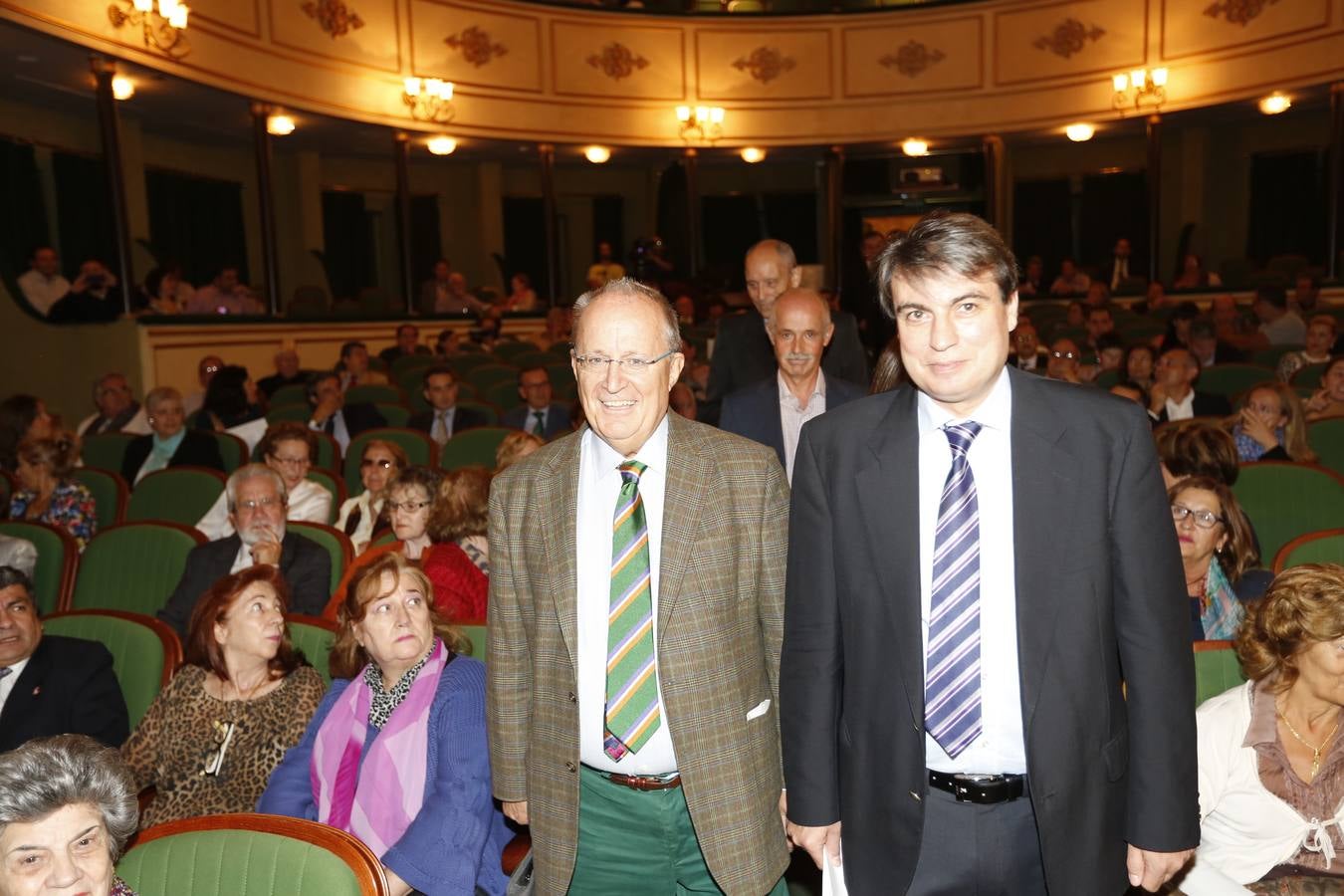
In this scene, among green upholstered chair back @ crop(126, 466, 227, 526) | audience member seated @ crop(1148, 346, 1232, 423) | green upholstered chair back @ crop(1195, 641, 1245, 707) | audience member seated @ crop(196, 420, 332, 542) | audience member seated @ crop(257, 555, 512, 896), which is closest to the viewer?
audience member seated @ crop(257, 555, 512, 896)

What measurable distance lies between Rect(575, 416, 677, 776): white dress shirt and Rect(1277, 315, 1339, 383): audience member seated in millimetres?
6261

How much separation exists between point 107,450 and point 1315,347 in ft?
24.0

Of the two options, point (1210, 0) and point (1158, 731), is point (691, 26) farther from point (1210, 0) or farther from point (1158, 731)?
point (1158, 731)

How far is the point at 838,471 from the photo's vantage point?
1.60m

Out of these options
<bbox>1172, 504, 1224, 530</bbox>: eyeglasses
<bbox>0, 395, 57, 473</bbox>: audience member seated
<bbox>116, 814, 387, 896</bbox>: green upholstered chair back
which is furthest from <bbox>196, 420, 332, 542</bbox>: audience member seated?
<bbox>1172, 504, 1224, 530</bbox>: eyeglasses

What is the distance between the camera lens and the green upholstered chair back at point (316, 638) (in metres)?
2.90

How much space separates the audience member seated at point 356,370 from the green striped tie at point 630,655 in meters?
6.97

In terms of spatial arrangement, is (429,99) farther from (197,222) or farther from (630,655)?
(630,655)

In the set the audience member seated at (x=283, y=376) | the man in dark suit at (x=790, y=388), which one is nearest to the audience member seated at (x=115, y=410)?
the audience member seated at (x=283, y=376)

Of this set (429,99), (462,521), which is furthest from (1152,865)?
(429,99)

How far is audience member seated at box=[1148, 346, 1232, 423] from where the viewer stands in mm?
5508

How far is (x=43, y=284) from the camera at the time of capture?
908cm

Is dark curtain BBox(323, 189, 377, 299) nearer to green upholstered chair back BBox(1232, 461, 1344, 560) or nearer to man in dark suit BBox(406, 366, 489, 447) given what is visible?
man in dark suit BBox(406, 366, 489, 447)

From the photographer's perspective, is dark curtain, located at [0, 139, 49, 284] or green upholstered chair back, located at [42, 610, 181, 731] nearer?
green upholstered chair back, located at [42, 610, 181, 731]
